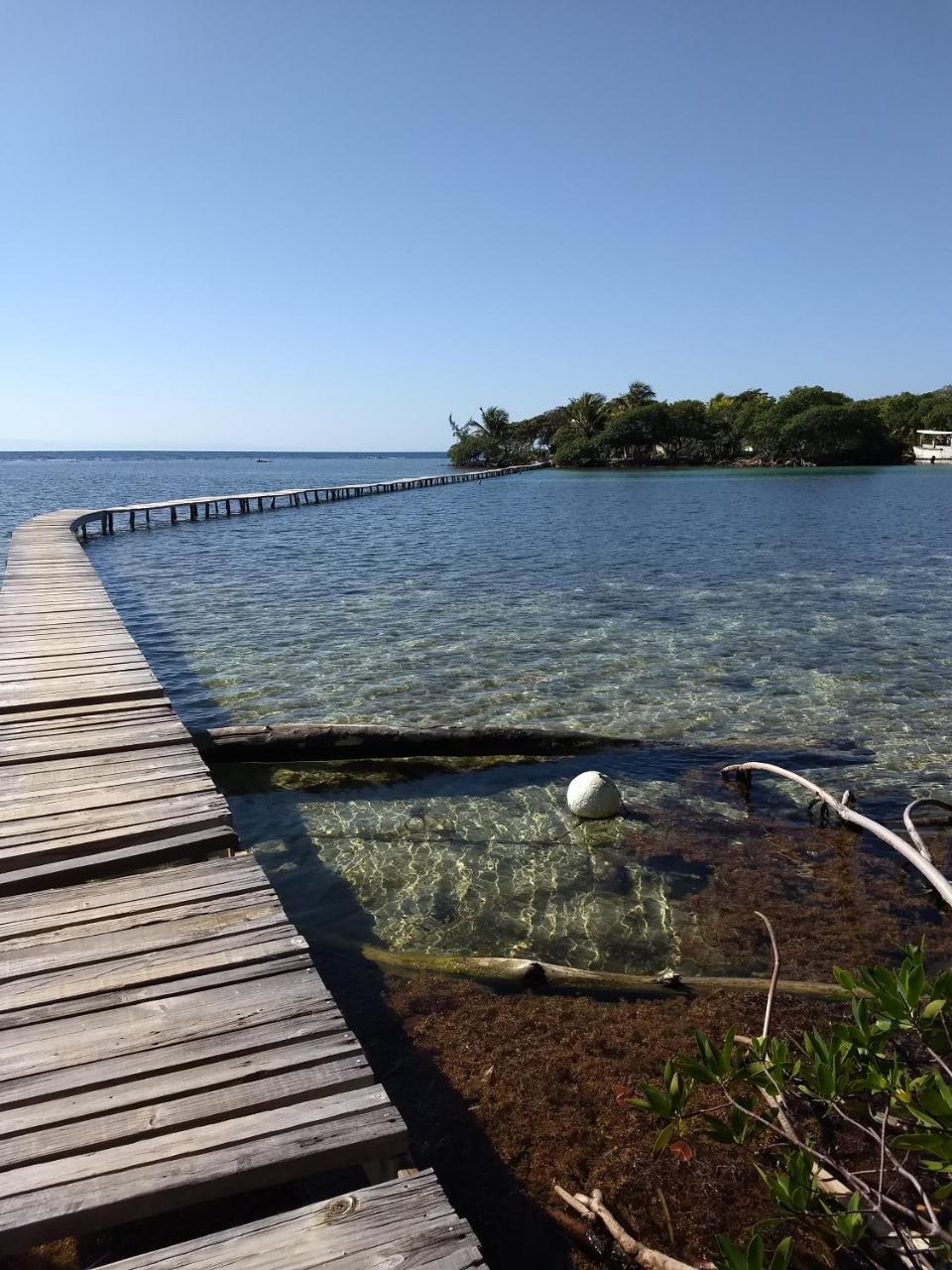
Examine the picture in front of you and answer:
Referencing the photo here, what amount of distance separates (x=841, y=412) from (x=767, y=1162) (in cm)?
8409

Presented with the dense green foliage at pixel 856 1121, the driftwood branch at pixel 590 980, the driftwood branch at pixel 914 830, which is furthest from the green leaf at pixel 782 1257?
the driftwood branch at pixel 914 830

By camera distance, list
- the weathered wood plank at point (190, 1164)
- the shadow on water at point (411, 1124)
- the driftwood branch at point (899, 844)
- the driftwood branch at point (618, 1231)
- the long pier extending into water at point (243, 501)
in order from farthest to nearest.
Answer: the long pier extending into water at point (243, 501) < the driftwood branch at point (899, 844) < the shadow on water at point (411, 1124) < the driftwood branch at point (618, 1231) < the weathered wood plank at point (190, 1164)

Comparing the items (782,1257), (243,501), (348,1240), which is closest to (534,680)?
(348,1240)

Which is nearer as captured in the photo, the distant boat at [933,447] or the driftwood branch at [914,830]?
the driftwood branch at [914,830]

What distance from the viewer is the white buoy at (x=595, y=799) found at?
665 centimetres

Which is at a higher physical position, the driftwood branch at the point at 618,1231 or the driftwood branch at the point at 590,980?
the driftwood branch at the point at 618,1231

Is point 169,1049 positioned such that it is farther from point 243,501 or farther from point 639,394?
point 639,394

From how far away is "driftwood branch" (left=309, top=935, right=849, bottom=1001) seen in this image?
439 centimetres

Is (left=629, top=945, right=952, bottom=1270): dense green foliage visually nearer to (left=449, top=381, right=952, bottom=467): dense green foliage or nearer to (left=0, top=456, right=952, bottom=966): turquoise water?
(left=0, top=456, right=952, bottom=966): turquoise water

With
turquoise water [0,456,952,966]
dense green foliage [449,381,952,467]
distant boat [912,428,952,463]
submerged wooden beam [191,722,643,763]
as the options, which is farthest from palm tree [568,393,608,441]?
submerged wooden beam [191,722,643,763]

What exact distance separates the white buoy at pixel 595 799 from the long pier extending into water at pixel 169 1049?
3009 mm

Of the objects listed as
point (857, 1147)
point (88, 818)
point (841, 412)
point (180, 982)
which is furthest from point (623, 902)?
point (841, 412)

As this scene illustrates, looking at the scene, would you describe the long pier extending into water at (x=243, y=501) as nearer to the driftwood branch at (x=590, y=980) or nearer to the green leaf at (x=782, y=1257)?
the driftwood branch at (x=590, y=980)

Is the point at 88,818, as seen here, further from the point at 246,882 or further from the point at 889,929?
the point at 889,929
